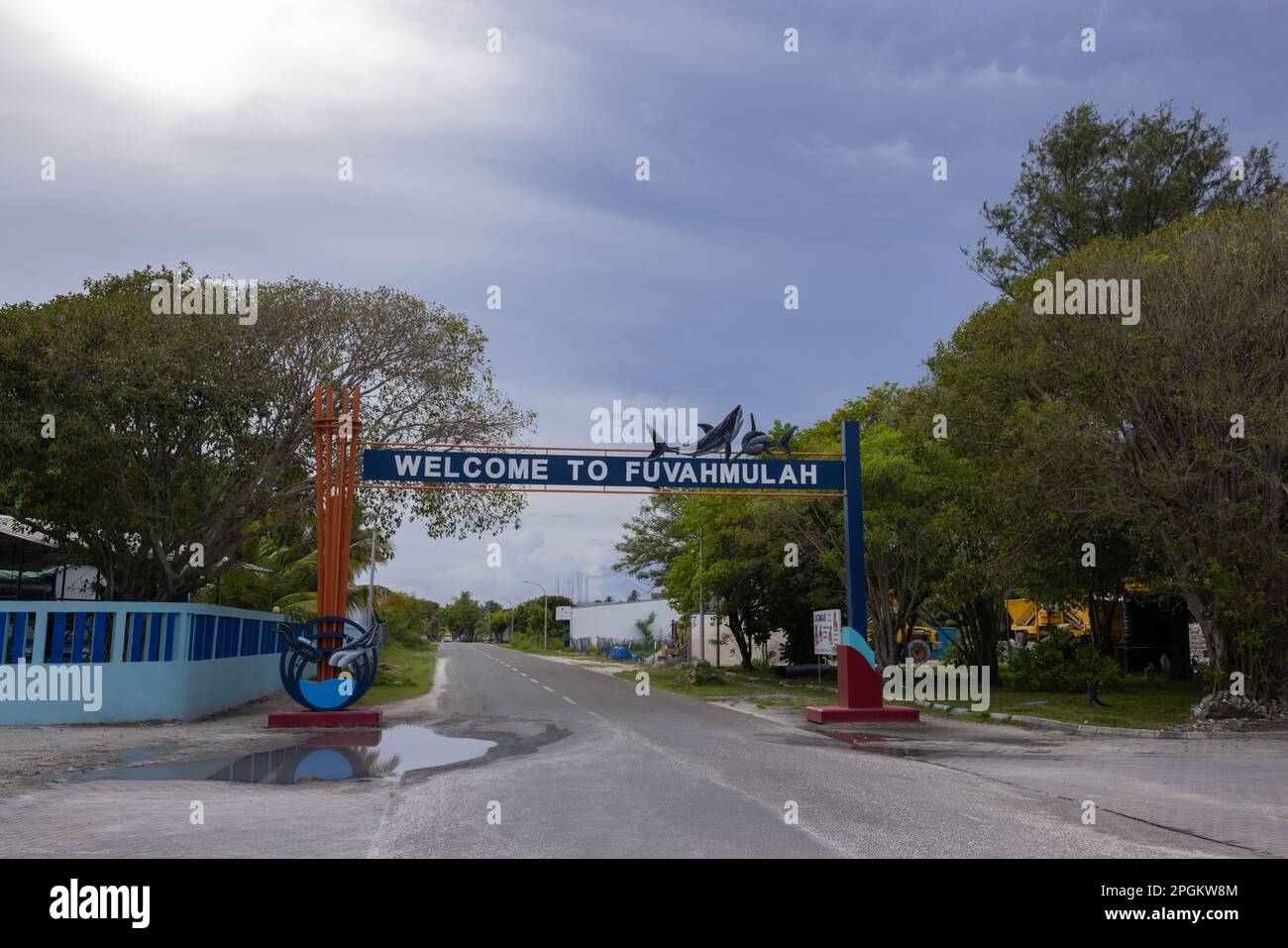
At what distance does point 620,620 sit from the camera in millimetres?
90562

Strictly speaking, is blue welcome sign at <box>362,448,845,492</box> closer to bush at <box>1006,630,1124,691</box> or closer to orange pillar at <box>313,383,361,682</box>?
orange pillar at <box>313,383,361,682</box>

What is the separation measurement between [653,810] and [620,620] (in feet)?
269

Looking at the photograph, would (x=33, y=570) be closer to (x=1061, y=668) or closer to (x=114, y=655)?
(x=114, y=655)

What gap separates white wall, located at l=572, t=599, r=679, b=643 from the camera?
261 feet

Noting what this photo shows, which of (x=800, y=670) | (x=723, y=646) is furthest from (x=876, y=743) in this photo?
(x=723, y=646)

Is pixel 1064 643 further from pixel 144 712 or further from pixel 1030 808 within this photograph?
pixel 144 712

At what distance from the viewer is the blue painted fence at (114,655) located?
16.9 meters

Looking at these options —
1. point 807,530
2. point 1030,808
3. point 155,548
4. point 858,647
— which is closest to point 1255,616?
point 858,647

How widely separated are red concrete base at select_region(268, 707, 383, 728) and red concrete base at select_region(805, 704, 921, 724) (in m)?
8.70

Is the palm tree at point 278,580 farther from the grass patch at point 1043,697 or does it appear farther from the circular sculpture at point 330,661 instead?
the grass patch at point 1043,697
